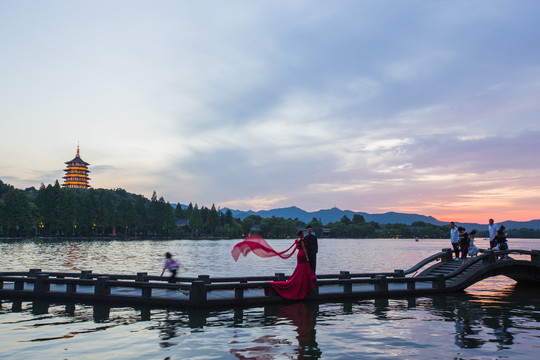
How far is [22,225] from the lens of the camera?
420 feet

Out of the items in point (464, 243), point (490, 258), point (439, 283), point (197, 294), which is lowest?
point (439, 283)

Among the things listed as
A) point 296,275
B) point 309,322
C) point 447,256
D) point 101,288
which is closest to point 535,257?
point 447,256

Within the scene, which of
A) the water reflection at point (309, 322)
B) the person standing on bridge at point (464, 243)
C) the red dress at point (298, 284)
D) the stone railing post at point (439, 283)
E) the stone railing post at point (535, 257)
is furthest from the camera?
the stone railing post at point (535, 257)

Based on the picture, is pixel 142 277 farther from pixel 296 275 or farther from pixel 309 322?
pixel 309 322

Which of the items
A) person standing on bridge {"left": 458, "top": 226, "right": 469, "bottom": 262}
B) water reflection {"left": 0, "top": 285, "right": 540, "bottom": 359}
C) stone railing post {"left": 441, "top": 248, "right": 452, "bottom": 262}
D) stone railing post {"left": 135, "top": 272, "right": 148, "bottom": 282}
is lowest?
water reflection {"left": 0, "top": 285, "right": 540, "bottom": 359}

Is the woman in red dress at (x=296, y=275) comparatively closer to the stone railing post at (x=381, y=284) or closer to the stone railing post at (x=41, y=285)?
the stone railing post at (x=381, y=284)

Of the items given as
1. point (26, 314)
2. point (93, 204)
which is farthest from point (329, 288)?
point (93, 204)

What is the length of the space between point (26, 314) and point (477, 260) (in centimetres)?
2245

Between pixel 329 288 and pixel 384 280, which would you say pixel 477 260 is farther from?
pixel 329 288

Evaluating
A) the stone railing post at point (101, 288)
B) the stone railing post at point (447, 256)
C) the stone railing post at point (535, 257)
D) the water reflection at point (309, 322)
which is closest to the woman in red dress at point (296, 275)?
the water reflection at point (309, 322)

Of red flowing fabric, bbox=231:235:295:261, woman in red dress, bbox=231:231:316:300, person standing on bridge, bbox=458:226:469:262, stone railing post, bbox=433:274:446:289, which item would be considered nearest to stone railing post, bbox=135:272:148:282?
woman in red dress, bbox=231:231:316:300

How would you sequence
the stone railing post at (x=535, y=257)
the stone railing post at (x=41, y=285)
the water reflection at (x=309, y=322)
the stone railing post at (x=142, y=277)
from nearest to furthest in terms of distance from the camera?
1. the water reflection at (x=309, y=322)
2. the stone railing post at (x=41, y=285)
3. the stone railing post at (x=142, y=277)
4. the stone railing post at (x=535, y=257)

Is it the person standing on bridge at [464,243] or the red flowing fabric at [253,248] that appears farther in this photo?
the person standing on bridge at [464,243]

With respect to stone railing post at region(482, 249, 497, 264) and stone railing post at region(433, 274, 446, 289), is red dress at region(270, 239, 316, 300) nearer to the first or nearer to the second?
stone railing post at region(433, 274, 446, 289)
